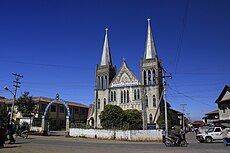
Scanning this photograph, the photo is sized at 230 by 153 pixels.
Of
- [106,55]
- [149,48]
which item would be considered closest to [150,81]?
[149,48]

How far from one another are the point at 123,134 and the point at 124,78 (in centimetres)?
2522

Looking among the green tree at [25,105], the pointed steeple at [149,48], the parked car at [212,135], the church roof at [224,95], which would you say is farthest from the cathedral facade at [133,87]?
the parked car at [212,135]

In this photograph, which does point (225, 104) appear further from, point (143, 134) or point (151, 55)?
point (143, 134)

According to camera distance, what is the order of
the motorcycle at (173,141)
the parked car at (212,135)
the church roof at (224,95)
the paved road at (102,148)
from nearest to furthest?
1. the paved road at (102,148)
2. the motorcycle at (173,141)
3. the parked car at (212,135)
4. the church roof at (224,95)

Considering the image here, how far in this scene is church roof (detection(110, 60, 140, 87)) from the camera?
4809 centimetres

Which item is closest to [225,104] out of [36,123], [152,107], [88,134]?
[152,107]

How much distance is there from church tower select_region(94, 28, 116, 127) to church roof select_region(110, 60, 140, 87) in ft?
7.71

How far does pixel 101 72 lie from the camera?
53094 millimetres

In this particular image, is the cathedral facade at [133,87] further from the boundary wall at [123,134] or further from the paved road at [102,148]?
the paved road at [102,148]

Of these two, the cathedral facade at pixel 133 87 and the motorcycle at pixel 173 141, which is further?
the cathedral facade at pixel 133 87

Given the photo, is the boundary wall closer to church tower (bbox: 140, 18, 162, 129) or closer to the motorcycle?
the motorcycle

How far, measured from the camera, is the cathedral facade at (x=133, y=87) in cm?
4459

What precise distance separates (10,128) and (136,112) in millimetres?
29138

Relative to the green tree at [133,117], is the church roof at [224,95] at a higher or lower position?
higher
